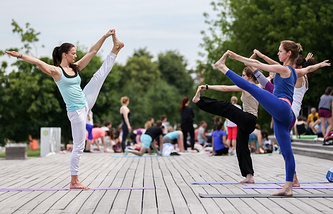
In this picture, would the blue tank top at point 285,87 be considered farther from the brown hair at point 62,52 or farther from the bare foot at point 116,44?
the brown hair at point 62,52

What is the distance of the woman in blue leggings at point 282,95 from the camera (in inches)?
232

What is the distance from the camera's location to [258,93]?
5.91m

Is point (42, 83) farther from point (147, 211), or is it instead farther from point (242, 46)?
point (147, 211)

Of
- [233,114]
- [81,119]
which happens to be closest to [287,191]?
[233,114]

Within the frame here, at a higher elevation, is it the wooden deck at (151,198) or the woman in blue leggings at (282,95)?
the woman in blue leggings at (282,95)

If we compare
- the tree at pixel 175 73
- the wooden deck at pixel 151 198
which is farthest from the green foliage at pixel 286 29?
the tree at pixel 175 73

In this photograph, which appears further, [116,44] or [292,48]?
Result: [116,44]

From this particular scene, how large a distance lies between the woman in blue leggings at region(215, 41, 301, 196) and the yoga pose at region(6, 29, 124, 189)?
1723mm

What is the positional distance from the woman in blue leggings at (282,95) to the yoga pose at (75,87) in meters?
1.72

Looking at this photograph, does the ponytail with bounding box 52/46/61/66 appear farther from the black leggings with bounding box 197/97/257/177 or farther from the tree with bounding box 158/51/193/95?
the tree with bounding box 158/51/193/95

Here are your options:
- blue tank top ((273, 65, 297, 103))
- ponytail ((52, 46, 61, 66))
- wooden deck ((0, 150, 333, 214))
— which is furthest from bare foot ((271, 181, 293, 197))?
ponytail ((52, 46, 61, 66))

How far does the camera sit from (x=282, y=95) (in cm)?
612

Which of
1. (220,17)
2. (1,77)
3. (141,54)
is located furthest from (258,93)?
(141,54)

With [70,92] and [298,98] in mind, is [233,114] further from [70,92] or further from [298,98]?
[70,92]
